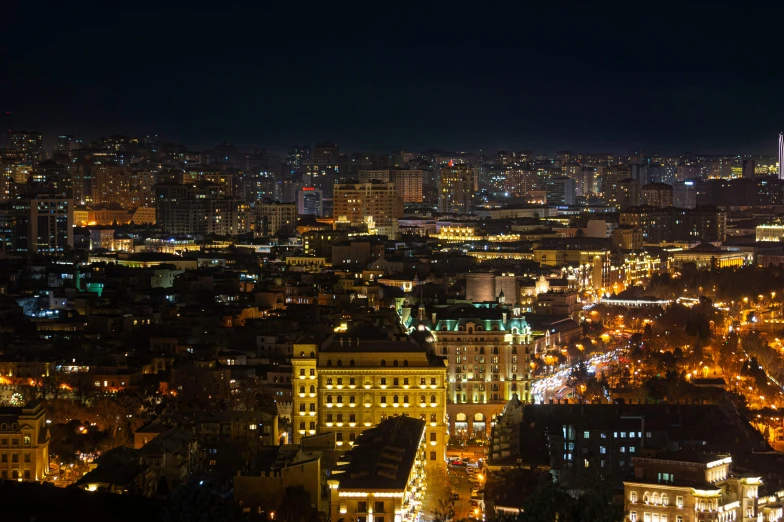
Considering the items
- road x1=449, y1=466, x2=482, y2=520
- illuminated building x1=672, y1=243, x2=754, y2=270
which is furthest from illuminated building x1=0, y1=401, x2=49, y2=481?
illuminated building x1=672, y1=243, x2=754, y2=270

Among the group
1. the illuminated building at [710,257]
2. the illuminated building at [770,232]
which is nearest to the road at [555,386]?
the illuminated building at [710,257]

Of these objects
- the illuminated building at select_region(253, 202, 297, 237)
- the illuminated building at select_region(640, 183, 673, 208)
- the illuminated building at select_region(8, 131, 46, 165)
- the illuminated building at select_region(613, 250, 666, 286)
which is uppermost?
the illuminated building at select_region(8, 131, 46, 165)

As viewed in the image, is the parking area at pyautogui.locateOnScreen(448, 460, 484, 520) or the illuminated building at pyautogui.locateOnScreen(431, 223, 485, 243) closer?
the parking area at pyautogui.locateOnScreen(448, 460, 484, 520)

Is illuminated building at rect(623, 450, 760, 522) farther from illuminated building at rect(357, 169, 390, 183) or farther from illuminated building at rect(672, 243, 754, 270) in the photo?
illuminated building at rect(357, 169, 390, 183)

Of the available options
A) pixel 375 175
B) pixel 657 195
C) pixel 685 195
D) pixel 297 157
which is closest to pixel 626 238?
pixel 657 195

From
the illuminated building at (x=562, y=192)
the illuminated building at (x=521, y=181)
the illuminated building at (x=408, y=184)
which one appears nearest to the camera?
the illuminated building at (x=408, y=184)

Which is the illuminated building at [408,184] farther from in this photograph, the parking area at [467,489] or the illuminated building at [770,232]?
the parking area at [467,489]
